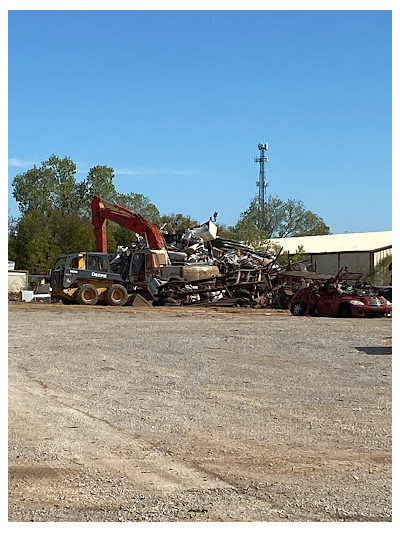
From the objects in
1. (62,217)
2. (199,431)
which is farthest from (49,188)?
(199,431)

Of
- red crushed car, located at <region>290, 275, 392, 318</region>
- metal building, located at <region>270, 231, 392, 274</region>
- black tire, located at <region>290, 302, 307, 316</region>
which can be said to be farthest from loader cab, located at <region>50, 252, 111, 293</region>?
metal building, located at <region>270, 231, 392, 274</region>

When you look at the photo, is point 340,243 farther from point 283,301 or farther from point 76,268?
point 76,268

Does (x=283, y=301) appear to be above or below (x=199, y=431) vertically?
above

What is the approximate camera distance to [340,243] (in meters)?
66.1

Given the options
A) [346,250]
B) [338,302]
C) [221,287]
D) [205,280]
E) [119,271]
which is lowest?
[338,302]

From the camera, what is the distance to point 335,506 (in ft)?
17.8

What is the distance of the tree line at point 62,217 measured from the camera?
53312 millimetres

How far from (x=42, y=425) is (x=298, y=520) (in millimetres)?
3854

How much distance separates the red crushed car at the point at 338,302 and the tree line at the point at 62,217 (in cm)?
1861

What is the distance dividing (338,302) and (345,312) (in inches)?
15.2

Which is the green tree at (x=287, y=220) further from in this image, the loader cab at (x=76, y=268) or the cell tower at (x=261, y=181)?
the loader cab at (x=76, y=268)
